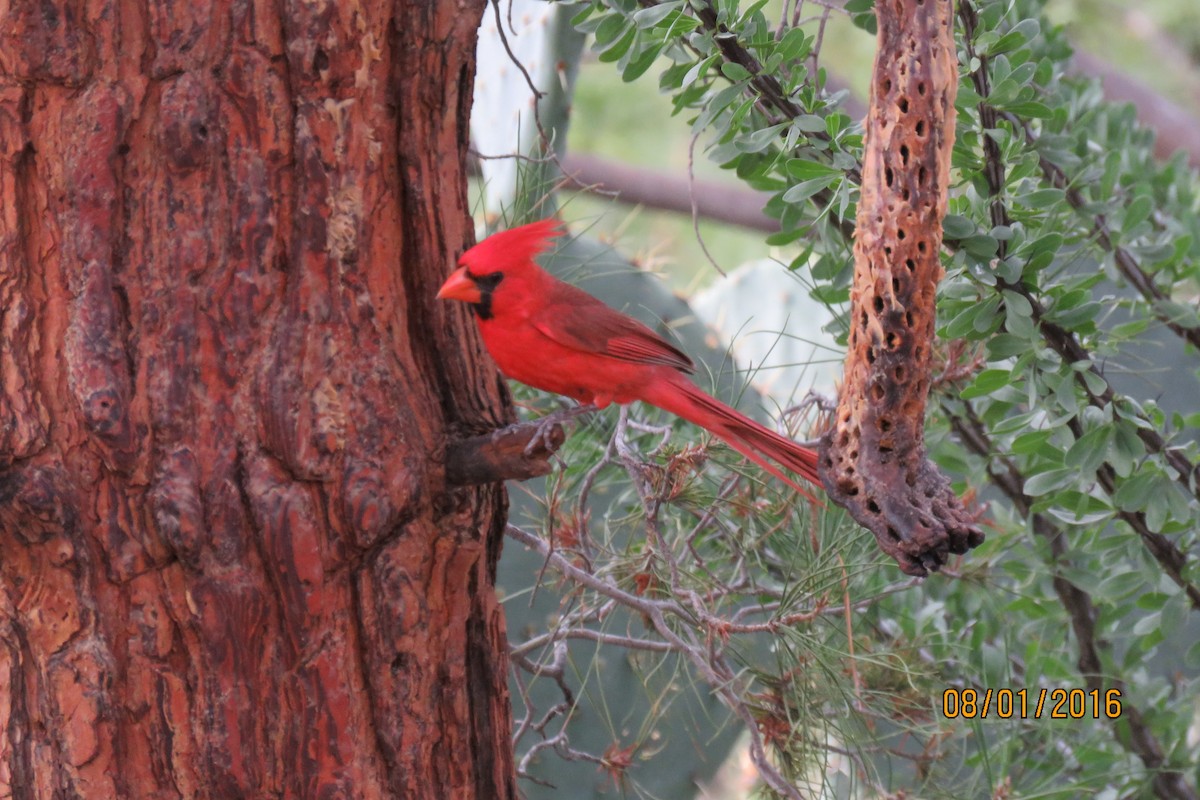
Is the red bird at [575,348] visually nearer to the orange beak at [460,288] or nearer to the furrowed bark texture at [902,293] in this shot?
the orange beak at [460,288]

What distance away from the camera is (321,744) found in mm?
1087

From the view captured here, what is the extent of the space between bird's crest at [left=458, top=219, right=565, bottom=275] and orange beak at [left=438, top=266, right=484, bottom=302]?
18 mm

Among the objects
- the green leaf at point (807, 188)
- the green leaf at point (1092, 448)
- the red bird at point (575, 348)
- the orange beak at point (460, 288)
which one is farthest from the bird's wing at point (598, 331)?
the green leaf at point (1092, 448)

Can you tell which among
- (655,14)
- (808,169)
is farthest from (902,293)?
(655,14)

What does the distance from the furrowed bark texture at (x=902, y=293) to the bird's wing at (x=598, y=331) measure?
1.85ft

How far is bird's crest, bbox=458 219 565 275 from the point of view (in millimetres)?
1240

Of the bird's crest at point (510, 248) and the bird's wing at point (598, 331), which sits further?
the bird's wing at point (598, 331)

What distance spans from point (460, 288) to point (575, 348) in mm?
322

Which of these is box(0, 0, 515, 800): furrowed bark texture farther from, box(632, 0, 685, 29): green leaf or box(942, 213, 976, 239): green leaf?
box(942, 213, 976, 239): green leaf

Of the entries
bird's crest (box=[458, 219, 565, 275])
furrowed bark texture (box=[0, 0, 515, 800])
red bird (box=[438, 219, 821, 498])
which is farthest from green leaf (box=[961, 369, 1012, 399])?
furrowed bark texture (box=[0, 0, 515, 800])

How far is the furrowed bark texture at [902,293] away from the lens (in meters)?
0.90

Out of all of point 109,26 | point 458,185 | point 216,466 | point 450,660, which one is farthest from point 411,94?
point 450,660

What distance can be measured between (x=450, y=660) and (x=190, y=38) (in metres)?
0.62

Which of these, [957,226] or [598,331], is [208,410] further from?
[957,226]
